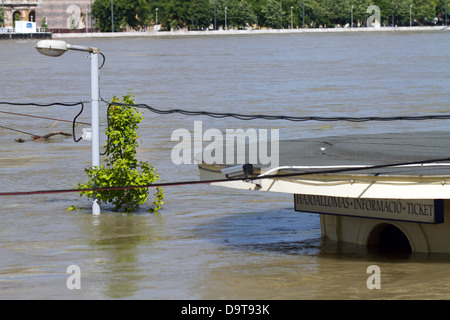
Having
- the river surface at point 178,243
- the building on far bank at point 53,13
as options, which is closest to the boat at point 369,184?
the river surface at point 178,243

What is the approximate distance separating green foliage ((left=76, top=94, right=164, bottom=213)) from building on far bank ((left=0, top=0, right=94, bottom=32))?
172 meters

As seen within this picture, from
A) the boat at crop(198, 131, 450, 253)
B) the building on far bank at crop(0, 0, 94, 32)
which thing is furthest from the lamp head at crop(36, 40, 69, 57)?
the building on far bank at crop(0, 0, 94, 32)

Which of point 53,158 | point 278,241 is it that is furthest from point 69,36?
point 278,241

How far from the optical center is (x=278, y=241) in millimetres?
13945

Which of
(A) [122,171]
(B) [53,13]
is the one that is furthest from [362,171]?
(B) [53,13]

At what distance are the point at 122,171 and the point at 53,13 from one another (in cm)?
17876

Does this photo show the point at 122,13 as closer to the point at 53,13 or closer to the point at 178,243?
the point at 53,13

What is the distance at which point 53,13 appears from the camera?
190 metres

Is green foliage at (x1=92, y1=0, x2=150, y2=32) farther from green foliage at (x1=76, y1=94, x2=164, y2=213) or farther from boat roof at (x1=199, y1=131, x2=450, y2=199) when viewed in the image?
boat roof at (x1=199, y1=131, x2=450, y2=199)

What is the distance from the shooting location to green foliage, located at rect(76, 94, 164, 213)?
15.5m

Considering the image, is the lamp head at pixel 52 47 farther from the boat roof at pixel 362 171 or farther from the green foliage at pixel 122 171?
the boat roof at pixel 362 171
